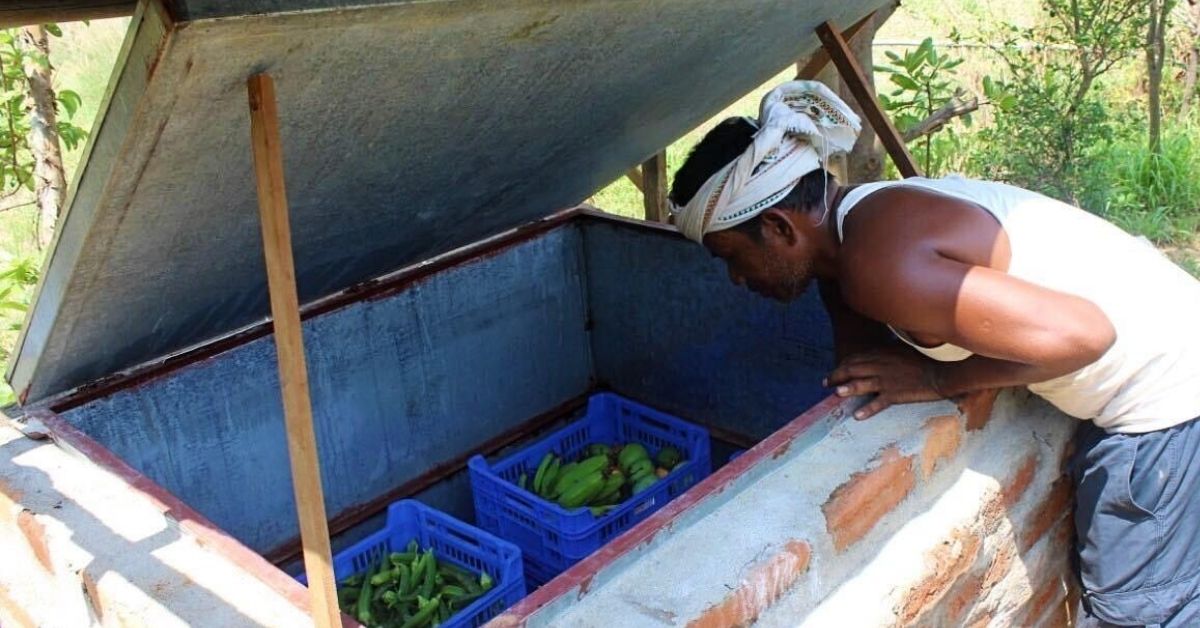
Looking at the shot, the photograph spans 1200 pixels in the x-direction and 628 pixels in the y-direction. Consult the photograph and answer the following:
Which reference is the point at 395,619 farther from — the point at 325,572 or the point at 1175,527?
the point at 1175,527

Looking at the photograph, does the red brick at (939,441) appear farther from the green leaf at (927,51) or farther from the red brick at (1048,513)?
the green leaf at (927,51)

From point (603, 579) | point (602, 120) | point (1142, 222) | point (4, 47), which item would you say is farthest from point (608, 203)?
point (603, 579)

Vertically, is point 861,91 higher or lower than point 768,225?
higher

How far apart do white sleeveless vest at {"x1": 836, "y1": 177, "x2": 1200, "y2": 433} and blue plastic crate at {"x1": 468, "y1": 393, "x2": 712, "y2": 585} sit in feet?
3.74

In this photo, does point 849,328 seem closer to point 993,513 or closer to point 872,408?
point 872,408

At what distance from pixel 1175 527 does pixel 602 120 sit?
1.69 metres

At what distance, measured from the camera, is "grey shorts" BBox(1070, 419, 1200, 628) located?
93.2 inches

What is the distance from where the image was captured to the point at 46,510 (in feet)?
7.02

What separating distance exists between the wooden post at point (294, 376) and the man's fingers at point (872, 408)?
4.10 ft

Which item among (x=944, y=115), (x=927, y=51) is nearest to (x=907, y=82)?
(x=927, y=51)

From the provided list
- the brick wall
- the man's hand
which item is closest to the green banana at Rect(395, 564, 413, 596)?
the brick wall

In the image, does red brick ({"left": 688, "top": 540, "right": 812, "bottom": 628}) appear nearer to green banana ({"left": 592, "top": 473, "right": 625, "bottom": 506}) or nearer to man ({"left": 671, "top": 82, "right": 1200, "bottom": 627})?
man ({"left": 671, "top": 82, "right": 1200, "bottom": 627})

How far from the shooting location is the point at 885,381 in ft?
7.91

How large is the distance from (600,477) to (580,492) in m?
0.09
